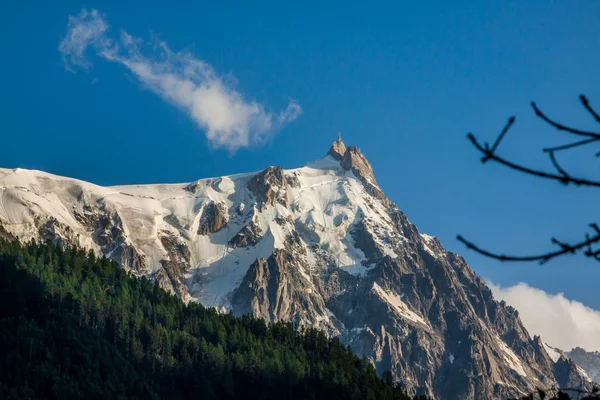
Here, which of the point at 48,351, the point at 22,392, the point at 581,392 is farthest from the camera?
the point at 48,351

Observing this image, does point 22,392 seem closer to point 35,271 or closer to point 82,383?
point 82,383

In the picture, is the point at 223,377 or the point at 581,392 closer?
the point at 581,392

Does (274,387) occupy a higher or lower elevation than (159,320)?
lower

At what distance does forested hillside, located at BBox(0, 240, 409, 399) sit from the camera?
137500 mm

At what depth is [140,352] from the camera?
165m

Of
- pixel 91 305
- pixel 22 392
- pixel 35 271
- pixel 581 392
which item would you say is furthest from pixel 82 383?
pixel 581 392

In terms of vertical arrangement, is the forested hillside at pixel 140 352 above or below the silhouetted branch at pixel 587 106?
above

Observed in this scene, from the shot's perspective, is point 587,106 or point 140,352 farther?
point 140,352

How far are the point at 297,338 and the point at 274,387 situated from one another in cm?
3220

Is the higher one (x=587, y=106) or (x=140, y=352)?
(x=140, y=352)

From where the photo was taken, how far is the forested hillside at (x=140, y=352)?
138 meters

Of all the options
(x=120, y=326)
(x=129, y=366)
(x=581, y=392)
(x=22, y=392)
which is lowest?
Result: (x=581, y=392)

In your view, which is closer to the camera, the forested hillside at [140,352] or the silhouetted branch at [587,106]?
the silhouetted branch at [587,106]

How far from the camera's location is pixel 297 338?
18938 cm
